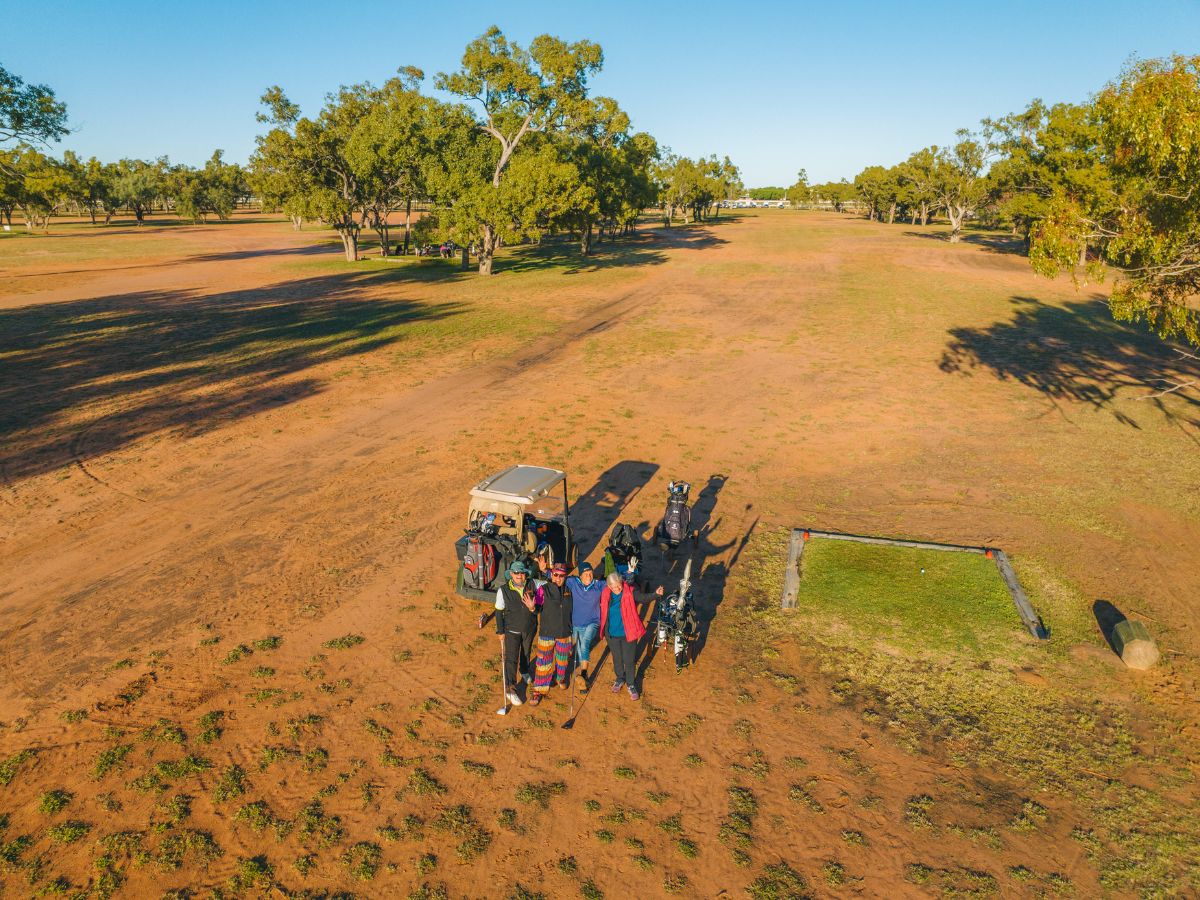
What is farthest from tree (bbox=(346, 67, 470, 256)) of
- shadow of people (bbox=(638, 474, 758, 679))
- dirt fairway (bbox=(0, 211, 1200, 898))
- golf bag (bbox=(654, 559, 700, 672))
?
golf bag (bbox=(654, 559, 700, 672))

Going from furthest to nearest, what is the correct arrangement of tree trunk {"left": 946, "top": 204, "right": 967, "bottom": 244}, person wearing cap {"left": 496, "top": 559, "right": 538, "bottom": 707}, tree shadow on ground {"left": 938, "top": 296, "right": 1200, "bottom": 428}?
tree trunk {"left": 946, "top": 204, "right": 967, "bottom": 244} → tree shadow on ground {"left": 938, "top": 296, "right": 1200, "bottom": 428} → person wearing cap {"left": 496, "top": 559, "right": 538, "bottom": 707}

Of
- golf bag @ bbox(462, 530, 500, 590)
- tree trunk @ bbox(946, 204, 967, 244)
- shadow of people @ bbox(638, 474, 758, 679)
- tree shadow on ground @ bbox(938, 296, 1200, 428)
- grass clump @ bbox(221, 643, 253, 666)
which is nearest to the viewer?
grass clump @ bbox(221, 643, 253, 666)

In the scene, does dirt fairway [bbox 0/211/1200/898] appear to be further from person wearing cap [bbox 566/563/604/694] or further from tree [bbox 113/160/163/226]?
tree [bbox 113/160/163/226]

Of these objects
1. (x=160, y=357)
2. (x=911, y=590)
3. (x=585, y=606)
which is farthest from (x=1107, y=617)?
(x=160, y=357)

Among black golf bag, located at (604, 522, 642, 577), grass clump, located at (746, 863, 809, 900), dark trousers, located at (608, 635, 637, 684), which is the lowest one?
grass clump, located at (746, 863, 809, 900)

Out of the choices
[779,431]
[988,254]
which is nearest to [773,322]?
[779,431]

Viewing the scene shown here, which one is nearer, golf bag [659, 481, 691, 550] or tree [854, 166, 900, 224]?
golf bag [659, 481, 691, 550]

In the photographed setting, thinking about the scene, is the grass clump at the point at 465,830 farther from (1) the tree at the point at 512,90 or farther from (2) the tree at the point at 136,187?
(2) the tree at the point at 136,187

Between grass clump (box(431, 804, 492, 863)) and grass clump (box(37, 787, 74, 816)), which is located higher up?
grass clump (box(37, 787, 74, 816))
